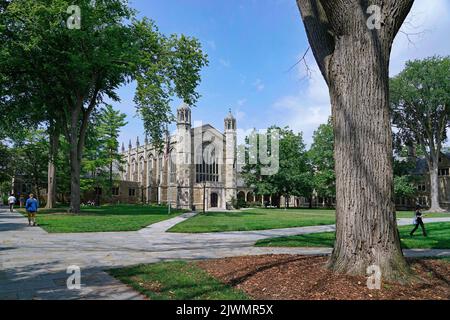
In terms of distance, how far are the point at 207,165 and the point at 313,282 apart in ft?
189

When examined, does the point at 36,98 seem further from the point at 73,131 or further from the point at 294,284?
the point at 294,284

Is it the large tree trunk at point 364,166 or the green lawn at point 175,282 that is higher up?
the large tree trunk at point 364,166

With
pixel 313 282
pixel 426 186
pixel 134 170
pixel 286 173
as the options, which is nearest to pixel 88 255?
pixel 313 282

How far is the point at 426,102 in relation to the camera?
147 feet

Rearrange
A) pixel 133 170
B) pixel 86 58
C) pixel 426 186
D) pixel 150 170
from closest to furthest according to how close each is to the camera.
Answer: pixel 86 58 → pixel 426 186 → pixel 150 170 → pixel 133 170

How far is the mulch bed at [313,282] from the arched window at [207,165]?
54.6 meters

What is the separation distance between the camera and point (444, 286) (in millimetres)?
5152

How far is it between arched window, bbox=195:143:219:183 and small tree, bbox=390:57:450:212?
2853cm

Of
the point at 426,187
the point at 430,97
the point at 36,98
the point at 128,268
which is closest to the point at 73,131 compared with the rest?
the point at 36,98

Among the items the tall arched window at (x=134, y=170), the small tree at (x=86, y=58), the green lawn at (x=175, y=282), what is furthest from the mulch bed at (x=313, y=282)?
the tall arched window at (x=134, y=170)

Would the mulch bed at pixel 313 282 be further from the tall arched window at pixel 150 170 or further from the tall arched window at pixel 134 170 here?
the tall arched window at pixel 134 170

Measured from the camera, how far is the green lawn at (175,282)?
196 inches

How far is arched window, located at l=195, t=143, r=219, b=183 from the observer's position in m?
61.6

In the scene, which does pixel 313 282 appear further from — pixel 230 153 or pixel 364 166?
pixel 230 153
